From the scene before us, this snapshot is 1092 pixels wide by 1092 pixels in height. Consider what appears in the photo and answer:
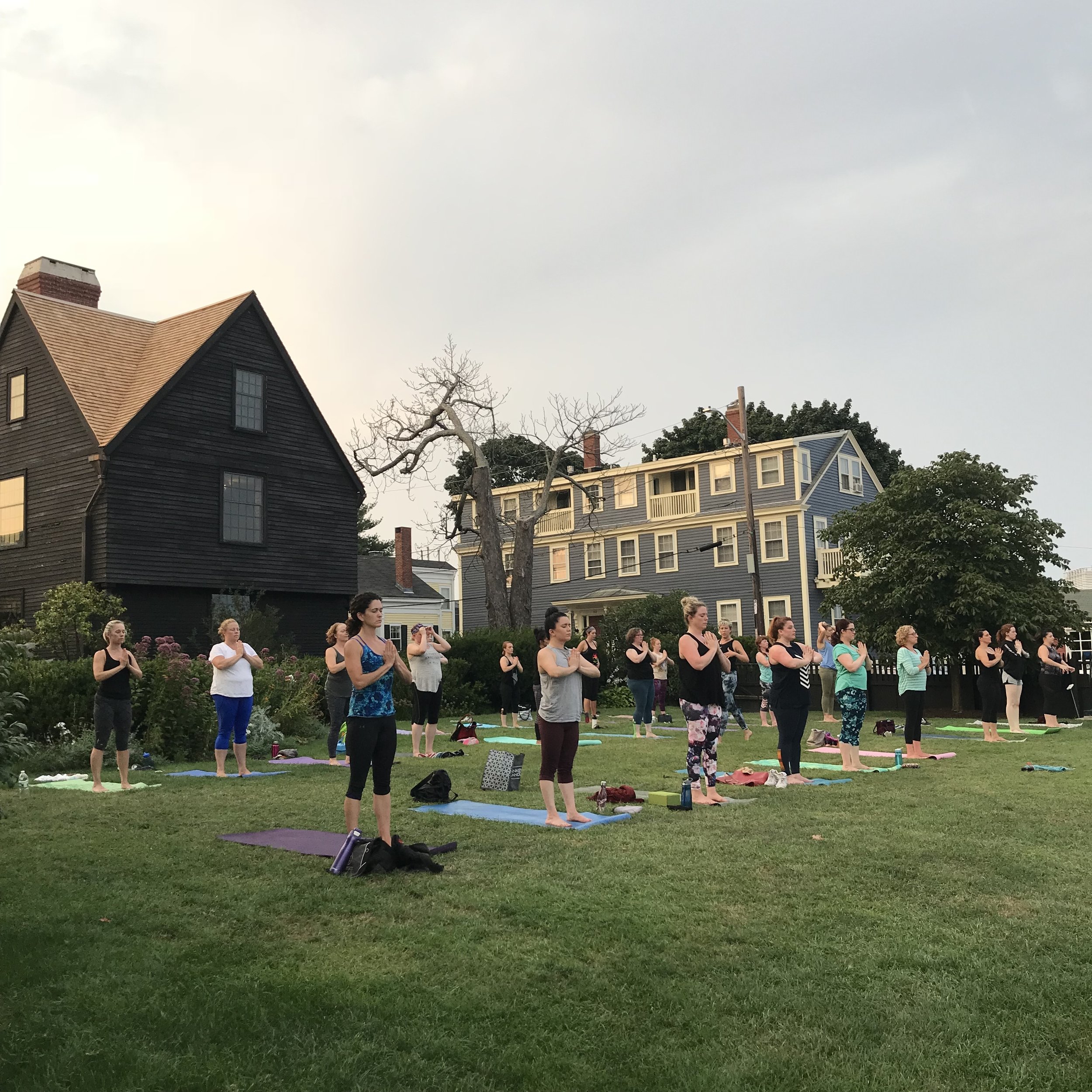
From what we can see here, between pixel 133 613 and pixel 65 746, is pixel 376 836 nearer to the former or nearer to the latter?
pixel 65 746

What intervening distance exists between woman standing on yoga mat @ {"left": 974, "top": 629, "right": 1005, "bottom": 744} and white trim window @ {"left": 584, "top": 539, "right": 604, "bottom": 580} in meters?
29.4

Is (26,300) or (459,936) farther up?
(26,300)

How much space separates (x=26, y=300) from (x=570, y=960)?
27.8 metres

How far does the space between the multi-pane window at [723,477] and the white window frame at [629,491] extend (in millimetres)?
3933

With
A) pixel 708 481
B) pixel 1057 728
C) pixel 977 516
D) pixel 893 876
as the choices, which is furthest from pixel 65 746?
pixel 708 481

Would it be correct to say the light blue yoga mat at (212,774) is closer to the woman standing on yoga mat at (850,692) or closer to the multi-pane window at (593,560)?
the woman standing on yoga mat at (850,692)

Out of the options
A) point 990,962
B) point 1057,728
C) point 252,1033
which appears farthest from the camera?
point 1057,728

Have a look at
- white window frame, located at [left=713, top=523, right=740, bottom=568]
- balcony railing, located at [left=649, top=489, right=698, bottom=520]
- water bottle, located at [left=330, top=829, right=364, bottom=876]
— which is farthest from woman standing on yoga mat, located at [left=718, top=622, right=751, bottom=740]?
balcony railing, located at [left=649, top=489, right=698, bottom=520]

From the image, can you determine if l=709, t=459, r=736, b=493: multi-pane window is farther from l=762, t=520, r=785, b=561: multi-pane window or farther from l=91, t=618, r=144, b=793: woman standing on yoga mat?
l=91, t=618, r=144, b=793: woman standing on yoga mat

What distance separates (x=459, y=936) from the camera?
5.45m

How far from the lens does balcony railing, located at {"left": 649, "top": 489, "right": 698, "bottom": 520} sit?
4438cm

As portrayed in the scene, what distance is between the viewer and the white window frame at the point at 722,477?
1703 inches

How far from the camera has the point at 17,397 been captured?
27.4 m

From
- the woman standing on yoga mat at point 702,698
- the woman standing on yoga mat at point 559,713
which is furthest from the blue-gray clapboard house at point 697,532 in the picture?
the woman standing on yoga mat at point 559,713
